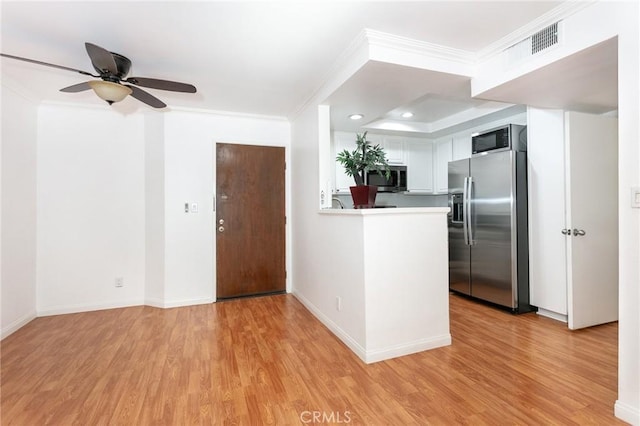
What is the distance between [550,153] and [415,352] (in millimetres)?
2417

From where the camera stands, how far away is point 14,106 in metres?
2.96

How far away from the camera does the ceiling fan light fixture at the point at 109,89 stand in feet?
7.04

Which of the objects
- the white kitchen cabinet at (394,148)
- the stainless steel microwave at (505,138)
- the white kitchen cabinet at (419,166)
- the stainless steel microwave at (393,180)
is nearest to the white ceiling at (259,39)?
the stainless steel microwave at (505,138)

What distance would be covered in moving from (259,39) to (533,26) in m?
1.88

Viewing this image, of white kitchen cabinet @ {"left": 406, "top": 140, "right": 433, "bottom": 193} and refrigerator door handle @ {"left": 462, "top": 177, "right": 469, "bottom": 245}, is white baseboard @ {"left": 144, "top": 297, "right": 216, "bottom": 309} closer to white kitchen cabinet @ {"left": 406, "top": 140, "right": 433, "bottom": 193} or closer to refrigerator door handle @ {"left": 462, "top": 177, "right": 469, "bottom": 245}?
refrigerator door handle @ {"left": 462, "top": 177, "right": 469, "bottom": 245}

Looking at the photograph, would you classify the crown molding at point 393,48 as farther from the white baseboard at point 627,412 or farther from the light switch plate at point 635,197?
the white baseboard at point 627,412

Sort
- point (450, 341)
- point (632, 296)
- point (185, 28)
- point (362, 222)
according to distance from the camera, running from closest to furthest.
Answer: point (632, 296)
point (185, 28)
point (362, 222)
point (450, 341)

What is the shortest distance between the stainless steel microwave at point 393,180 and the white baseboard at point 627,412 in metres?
3.21

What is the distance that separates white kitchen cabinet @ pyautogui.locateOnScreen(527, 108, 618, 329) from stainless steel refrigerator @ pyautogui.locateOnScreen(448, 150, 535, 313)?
0.17 metres

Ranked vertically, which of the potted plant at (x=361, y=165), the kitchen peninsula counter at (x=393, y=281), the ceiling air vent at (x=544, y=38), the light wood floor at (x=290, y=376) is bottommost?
the light wood floor at (x=290, y=376)

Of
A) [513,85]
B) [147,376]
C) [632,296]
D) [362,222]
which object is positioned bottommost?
[147,376]

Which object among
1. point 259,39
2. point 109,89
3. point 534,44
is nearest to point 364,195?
point 259,39

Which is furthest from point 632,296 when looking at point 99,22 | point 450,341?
point 99,22

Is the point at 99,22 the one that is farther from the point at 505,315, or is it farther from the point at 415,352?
the point at 505,315
